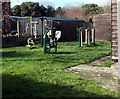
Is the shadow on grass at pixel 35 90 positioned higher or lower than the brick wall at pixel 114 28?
lower

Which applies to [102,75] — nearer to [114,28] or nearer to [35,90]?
[35,90]

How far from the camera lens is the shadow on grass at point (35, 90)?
290 centimetres

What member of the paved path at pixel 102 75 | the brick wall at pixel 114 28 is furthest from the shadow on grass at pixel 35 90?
the brick wall at pixel 114 28

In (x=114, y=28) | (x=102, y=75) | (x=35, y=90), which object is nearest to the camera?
(x=35, y=90)

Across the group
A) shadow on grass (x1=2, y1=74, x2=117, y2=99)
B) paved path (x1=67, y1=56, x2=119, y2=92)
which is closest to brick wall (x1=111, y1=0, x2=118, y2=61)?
paved path (x1=67, y1=56, x2=119, y2=92)

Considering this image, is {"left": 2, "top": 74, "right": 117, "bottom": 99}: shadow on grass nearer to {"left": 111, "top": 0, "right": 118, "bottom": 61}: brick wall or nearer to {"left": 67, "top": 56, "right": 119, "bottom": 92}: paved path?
{"left": 67, "top": 56, "right": 119, "bottom": 92}: paved path

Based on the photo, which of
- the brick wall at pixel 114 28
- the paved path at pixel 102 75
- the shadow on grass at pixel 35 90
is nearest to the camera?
the shadow on grass at pixel 35 90

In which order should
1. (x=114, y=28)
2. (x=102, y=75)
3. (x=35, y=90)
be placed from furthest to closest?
(x=114, y=28) → (x=102, y=75) → (x=35, y=90)

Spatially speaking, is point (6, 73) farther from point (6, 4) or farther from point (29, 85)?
point (6, 4)

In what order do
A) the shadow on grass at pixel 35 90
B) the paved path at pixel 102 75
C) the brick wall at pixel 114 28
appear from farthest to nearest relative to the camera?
the brick wall at pixel 114 28
the paved path at pixel 102 75
the shadow on grass at pixel 35 90

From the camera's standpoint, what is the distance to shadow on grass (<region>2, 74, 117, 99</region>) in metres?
2.90

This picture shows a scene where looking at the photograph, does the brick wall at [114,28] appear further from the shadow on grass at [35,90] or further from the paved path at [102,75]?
the shadow on grass at [35,90]

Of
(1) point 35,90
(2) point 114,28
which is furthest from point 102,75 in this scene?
(2) point 114,28

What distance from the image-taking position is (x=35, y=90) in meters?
3.10
